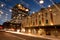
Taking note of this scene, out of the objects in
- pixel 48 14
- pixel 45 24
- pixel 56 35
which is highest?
pixel 48 14

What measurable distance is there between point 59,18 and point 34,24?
1655cm

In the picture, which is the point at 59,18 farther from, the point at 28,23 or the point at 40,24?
the point at 28,23

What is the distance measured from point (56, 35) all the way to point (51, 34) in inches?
95.3

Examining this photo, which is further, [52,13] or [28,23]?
[28,23]

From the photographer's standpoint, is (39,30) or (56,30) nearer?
(56,30)

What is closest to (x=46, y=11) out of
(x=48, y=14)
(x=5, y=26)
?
(x=48, y=14)

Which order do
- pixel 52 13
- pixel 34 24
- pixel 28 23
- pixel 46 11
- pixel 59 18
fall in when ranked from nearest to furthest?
pixel 59 18 < pixel 52 13 < pixel 46 11 < pixel 34 24 < pixel 28 23

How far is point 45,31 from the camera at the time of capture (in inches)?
1618

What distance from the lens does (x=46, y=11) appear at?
39.5 m

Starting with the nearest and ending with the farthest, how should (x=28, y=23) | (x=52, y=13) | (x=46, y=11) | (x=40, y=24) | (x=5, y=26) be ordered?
(x=52, y=13)
(x=46, y=11)
(x=40, y=24)
(x=28, y=23)
(x=5, y=26)

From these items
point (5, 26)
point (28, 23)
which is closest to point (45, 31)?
point (28, 23)

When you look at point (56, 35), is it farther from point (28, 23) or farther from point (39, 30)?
point (28, 23)

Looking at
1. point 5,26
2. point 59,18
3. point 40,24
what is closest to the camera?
point 59,18

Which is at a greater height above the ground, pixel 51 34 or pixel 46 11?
pixel 46 11
